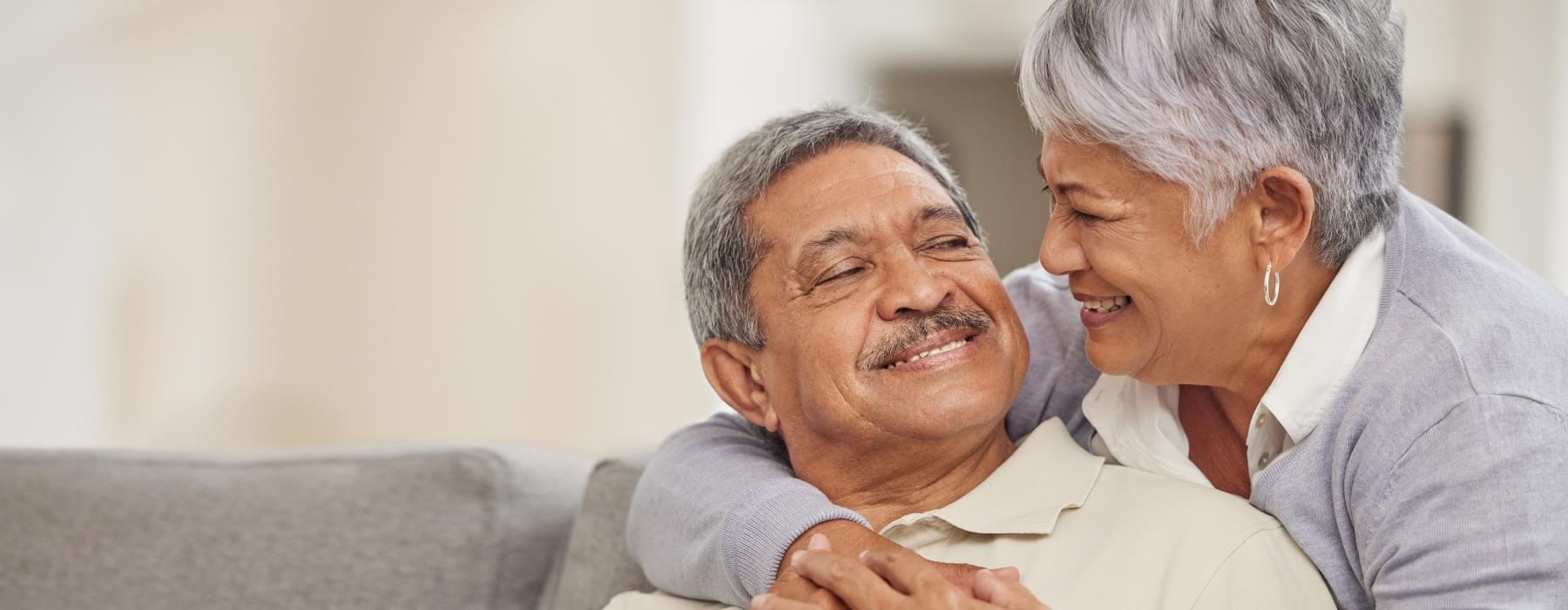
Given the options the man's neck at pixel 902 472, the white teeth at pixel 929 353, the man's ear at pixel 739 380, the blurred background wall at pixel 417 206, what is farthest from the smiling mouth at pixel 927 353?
the blurred background wall at pixel 417 206

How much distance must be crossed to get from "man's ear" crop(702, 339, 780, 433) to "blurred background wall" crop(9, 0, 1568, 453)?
2.50 m

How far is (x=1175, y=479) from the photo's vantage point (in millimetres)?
1529

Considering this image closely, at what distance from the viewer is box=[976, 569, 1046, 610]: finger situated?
1.29 metres

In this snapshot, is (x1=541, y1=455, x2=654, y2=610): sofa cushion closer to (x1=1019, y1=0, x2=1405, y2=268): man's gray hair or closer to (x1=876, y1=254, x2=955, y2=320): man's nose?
(x1=876, y1=254, x2=955, y2=320): man's nose

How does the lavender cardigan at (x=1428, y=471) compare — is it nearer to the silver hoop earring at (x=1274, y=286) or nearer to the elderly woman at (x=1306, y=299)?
the elderly woman at (x=1306, y=299)

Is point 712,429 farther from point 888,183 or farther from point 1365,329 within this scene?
point 1365,329

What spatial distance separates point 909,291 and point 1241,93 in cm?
48

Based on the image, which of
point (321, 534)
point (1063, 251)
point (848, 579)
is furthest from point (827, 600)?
point (321, 534)

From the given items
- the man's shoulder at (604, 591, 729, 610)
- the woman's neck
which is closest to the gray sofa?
the man's shoulder at (604, 591, 729, 610)

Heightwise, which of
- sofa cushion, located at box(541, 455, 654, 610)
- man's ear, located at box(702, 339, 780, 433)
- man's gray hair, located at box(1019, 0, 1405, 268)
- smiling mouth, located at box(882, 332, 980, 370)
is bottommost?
sofa cushion, located at box(541, 455, 654, 610)

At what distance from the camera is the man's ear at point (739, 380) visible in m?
1.77

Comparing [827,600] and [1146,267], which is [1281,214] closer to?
[1146,267]

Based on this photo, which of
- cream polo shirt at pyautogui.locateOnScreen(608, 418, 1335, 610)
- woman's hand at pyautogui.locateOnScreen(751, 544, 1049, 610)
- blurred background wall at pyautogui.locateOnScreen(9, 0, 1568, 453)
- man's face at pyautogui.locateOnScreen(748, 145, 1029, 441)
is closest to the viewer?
woman's hand at pyautogui.locateOnScreen(751, 544, 1049, 610)

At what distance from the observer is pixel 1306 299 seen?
4.63 ft
